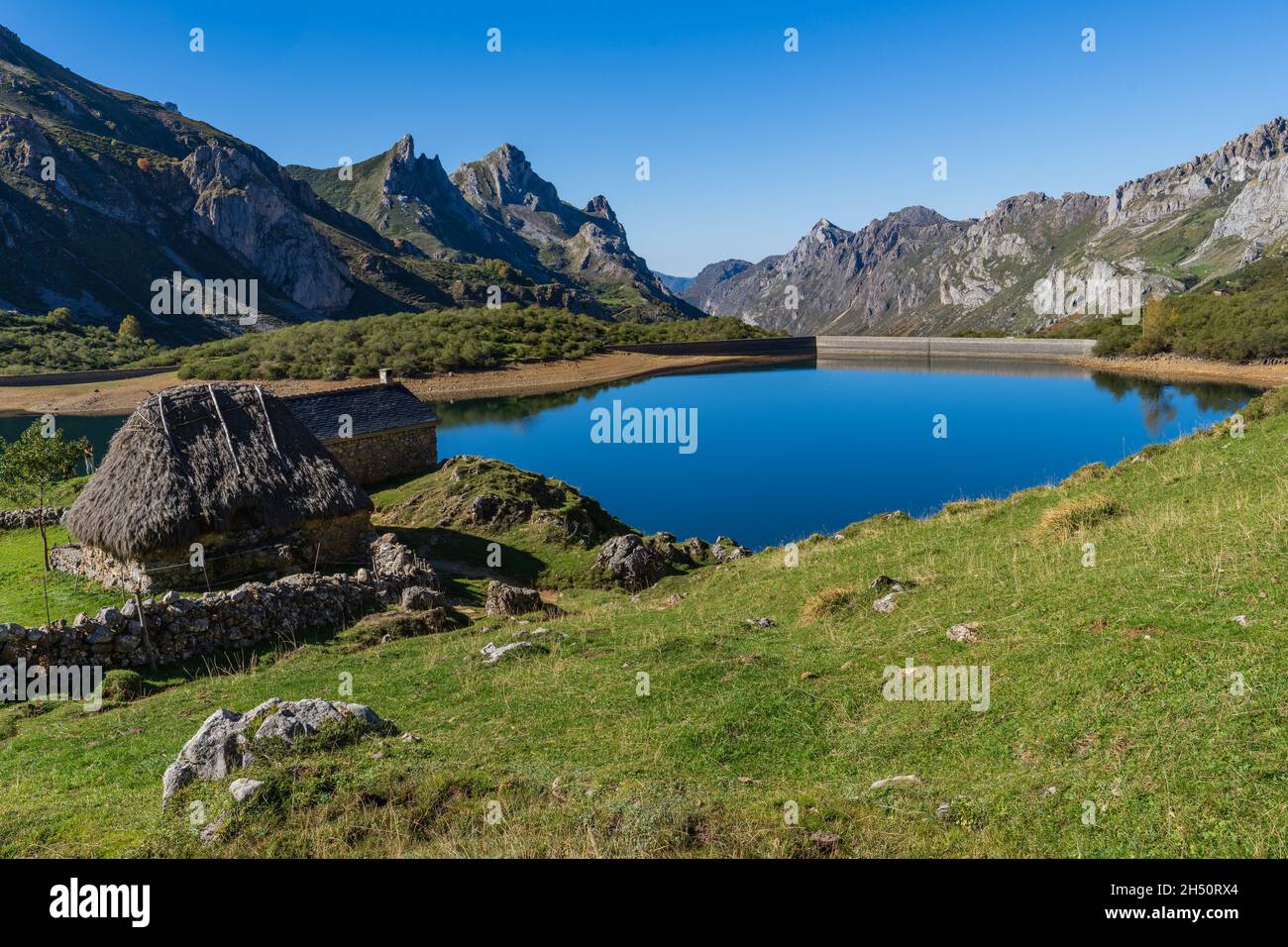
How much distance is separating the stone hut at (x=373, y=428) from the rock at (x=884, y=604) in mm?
25652

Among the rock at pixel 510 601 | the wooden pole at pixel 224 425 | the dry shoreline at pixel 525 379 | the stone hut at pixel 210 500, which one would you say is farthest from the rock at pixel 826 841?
the dry shoreline at pixel 525 379

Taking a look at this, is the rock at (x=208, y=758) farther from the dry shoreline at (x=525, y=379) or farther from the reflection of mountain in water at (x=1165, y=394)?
the dry shoreline at (x=525, y=379)

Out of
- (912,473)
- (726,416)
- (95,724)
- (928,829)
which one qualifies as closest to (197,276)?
(726,416)

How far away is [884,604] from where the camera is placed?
14.2 meters

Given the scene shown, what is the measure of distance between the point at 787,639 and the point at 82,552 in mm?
19801

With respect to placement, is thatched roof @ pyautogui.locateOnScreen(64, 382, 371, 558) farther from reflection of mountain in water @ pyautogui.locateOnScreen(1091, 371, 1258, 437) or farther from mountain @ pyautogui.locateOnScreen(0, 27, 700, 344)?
mountain @ pyautogui.locateOnScreen(0, 27, 700, 344)

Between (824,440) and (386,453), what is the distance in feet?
111

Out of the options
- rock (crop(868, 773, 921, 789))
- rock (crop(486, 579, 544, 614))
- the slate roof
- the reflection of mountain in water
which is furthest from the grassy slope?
the reflection of mountain in water

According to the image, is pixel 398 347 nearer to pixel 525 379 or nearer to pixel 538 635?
pixel 525 379

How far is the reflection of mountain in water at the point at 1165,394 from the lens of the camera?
2509 inches

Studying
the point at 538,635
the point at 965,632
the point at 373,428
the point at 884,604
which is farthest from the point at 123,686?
the point at 373,428

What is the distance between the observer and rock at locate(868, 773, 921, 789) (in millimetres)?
7812

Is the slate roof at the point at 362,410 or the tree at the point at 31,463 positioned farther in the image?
the slate roof at the point at 362,410

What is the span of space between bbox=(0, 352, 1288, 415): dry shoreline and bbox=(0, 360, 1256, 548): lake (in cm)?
387
